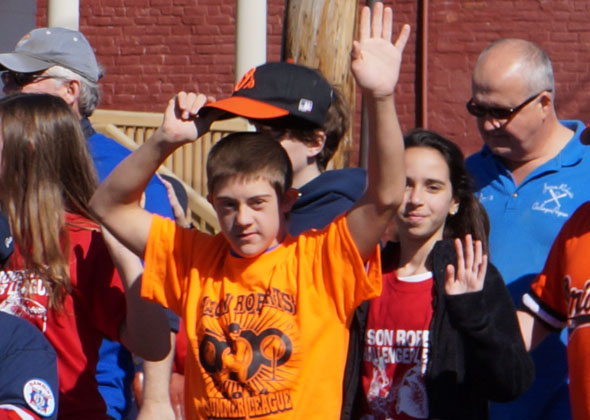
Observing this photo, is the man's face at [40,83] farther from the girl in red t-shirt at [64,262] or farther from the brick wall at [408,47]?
the brick wall at [408,47]

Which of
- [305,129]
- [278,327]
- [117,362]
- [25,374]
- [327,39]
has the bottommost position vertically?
[117,362]

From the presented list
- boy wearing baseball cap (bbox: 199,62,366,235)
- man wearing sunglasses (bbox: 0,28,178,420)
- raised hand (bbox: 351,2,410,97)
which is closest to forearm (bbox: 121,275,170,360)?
boy wearing baseball cap (bbox: 199,62,366,235)

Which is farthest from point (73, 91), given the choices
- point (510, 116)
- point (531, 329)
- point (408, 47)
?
point (408, 47)

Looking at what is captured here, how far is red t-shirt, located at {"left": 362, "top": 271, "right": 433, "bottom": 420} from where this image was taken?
3.29m

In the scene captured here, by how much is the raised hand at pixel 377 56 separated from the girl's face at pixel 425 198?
79 centimetres

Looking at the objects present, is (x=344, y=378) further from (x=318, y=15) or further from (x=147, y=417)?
(x=318, y=15)

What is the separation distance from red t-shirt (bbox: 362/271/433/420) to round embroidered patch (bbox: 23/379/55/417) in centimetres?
100

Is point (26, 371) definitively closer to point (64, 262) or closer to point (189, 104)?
point (64, 262)

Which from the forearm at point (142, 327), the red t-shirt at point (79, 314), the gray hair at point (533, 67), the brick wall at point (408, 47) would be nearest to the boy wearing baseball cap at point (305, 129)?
the forearm at point (142, 327)

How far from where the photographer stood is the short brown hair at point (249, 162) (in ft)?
9.80

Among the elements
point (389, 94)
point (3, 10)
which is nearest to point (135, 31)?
point (3, 10)

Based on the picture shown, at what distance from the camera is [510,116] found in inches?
156

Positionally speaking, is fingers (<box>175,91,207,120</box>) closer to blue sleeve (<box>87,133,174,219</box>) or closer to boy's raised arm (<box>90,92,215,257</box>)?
boy's raised arm (<box>90,92,215,257</box>)

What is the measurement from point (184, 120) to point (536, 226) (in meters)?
1.49
